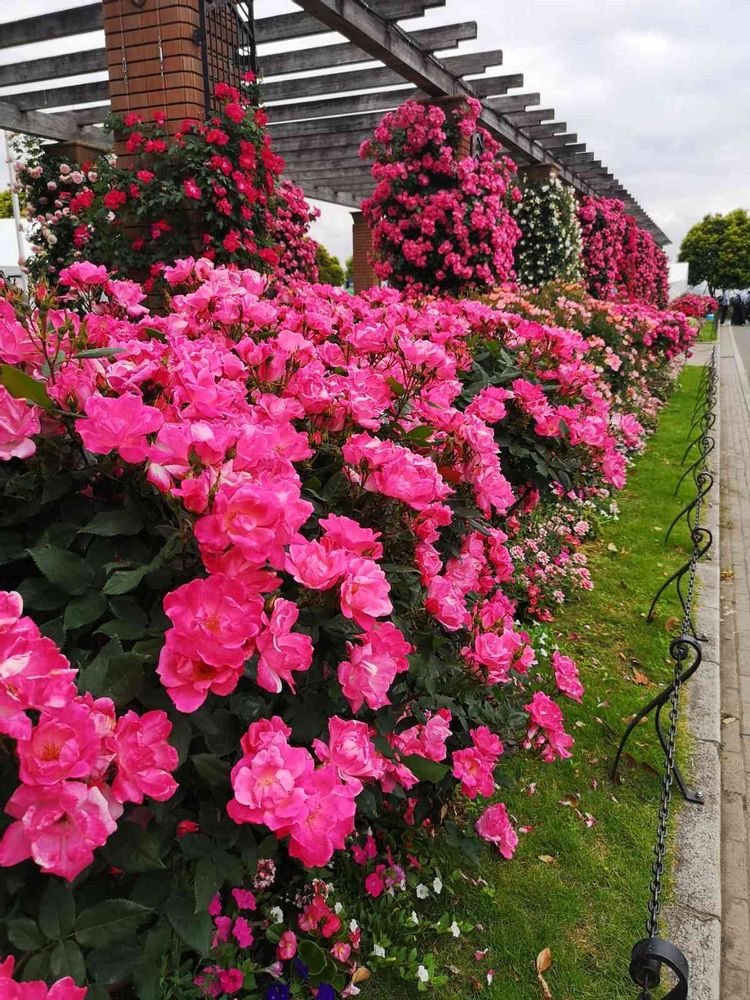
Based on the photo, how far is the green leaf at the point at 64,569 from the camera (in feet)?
3.39

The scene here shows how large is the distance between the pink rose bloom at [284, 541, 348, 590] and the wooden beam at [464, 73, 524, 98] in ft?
28.4

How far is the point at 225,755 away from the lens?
1.08m

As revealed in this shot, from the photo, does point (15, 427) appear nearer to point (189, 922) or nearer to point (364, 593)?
point (364, 593)

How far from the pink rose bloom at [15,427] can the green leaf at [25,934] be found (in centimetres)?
62

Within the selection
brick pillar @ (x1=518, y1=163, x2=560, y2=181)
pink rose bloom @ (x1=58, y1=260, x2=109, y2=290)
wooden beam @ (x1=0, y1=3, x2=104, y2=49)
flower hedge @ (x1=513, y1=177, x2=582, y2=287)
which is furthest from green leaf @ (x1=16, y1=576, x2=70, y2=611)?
brick pillar @ (x1=518, y1=163, x2=560, y2=181)

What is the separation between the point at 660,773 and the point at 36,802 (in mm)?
2630

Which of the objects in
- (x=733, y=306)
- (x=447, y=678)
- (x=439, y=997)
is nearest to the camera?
(x=447, y=678)

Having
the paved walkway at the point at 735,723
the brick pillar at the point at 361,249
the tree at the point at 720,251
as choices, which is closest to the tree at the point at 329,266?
the brick pillar at the point at 361,249

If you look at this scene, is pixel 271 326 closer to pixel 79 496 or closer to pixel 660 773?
pixel 79 496

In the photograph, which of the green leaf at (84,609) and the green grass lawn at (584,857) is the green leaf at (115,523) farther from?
the green grass lawn at (584,857)

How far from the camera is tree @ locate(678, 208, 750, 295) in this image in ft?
157

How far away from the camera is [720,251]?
159ft

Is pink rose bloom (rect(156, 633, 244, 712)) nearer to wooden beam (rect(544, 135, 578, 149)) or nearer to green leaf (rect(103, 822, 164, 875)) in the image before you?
green leaf (rect(103, 822, 164, 875))

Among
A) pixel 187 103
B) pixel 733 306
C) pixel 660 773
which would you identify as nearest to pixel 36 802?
pixel 660 773
